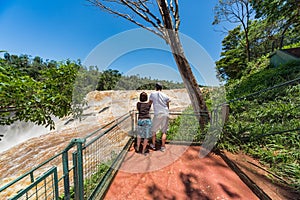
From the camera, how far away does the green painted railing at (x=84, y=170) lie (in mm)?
1171

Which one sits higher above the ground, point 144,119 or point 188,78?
point 188,78

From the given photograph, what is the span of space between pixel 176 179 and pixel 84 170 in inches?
69.6

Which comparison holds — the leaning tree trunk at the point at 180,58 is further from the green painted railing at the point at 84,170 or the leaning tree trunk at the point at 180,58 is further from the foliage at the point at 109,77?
the foliage at the point at 109,77

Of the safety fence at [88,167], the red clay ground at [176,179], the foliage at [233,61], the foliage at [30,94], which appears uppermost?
the foliage at [233,61]

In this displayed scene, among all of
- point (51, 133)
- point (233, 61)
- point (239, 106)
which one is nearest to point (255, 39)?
point (233, 61)

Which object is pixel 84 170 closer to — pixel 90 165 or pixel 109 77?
pixel 90 165

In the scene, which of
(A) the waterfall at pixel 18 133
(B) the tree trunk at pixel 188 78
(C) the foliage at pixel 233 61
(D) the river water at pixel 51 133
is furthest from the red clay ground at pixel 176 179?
(C) the foliage at pixel 233 61

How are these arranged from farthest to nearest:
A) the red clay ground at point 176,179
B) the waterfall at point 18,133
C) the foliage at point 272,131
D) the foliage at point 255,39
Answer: the foliage at point 255,39 < the waterfall at point 18,133 < the foliage at point 272,131 < the red clay ground at point 176,179

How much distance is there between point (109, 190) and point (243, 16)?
44.1 ft

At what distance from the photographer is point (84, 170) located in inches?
103

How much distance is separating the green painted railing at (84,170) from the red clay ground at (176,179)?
0.21 metres

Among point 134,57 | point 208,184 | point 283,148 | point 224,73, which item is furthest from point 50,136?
point 224,73

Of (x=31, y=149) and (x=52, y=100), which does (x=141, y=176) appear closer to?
(x=52, y=100)

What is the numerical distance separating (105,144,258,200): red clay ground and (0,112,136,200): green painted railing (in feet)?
0.69
